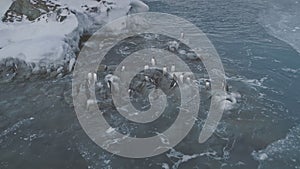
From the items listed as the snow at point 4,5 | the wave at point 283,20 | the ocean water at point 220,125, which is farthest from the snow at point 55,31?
the wave at point 283,20

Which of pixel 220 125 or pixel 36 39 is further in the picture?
pixel 36 39

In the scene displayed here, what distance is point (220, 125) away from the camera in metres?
9.23

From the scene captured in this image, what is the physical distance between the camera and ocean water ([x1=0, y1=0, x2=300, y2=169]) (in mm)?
8078

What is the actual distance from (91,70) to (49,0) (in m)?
4.72

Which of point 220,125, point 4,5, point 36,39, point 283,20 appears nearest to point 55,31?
point 36,39

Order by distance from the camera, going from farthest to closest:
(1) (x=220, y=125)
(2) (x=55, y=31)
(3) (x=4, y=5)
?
(3) (x=4, y=5), (2) (x=55, y=31), (1) (x=220, y=125)

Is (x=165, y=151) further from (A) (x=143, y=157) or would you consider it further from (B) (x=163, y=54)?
(B) (x=163, y=54)

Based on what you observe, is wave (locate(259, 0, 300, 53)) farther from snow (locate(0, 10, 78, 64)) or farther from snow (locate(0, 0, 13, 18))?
snow (locate(0, 0, 13, 18))

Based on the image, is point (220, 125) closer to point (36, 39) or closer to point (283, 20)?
point (36, 39)

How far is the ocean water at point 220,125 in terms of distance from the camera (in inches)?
318

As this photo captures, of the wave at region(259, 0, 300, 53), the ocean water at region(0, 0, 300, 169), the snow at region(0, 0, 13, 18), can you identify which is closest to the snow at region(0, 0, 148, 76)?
the snow at region(0, 0, 13, 18)

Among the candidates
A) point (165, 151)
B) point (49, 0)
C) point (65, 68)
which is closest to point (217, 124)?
point (165, 151)

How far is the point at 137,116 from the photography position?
9.66m

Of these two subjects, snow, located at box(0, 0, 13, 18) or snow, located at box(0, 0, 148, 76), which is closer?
snow, located at box(0, 0, 148, 76)
